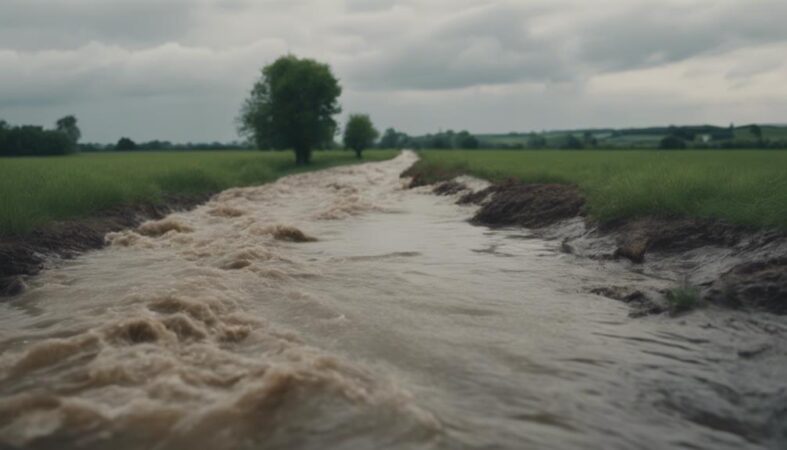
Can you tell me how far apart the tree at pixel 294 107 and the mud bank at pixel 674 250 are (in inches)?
1547

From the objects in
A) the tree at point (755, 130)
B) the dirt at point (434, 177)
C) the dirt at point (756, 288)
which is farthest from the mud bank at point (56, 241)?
the tree at point (755, 130)

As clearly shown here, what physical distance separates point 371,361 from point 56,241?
8.60m

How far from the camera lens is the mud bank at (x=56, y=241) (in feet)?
32.8

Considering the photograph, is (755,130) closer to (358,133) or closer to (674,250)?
(358,133)

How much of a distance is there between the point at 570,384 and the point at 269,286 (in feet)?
16.6

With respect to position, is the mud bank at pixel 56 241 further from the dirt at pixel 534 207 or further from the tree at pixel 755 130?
the tree at pixel 755 130

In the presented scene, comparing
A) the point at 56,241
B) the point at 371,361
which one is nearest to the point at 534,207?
the point at 56,241

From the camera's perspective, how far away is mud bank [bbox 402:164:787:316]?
8164mm

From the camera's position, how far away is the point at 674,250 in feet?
36.6

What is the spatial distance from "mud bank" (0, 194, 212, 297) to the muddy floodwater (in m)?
0.43

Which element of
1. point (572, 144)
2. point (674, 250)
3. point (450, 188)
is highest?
point (572, 144)

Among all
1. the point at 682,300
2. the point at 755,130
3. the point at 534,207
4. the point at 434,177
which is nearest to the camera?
the point at 682,300

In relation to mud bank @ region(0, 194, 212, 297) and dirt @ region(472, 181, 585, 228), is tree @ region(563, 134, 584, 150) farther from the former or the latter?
mud bank @ region(0, 194, 212, 297)

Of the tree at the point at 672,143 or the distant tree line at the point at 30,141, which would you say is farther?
the tree at the point at 672,143
